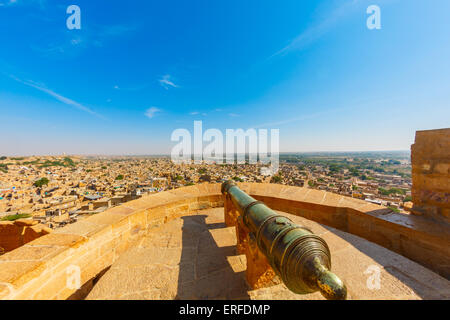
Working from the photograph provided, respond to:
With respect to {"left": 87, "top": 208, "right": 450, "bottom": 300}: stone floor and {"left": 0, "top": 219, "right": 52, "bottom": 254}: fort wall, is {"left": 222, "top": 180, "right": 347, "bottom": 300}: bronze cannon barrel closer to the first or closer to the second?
{"left": 87, "top": 208, "right": 450, "bottom": 300}: stone floor

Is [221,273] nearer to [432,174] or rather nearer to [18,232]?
[432,174]

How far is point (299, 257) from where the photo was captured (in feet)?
3.64

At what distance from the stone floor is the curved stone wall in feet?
0.82

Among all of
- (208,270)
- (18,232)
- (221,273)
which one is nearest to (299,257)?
(221,273)

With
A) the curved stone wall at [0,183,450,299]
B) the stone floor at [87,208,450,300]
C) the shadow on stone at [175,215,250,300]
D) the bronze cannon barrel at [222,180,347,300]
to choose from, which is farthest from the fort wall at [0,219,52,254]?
the bronze cannon barrel at [222,180,347,300]

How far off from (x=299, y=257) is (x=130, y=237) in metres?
2.65

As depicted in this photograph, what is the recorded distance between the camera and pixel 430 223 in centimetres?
219

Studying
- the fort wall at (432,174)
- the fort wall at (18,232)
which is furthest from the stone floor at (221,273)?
the fort wall at (18,232)

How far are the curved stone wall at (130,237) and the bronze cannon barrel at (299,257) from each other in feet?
6.57

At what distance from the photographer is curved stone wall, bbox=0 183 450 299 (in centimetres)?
154

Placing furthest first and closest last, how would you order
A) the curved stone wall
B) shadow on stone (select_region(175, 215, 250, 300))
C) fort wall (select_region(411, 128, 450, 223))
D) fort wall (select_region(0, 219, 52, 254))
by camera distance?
fort wall (select_region(0, 219, 52, 254)), fort wall (select_region(411, 128, 450, 223)), shadow on stone (select_region(175, 215, 250, 300)), the curved stone wall

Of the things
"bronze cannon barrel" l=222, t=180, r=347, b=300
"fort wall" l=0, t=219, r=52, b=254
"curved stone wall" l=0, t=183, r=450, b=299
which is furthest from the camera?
"fort wall" l=0, t=219, r=52, b=254
